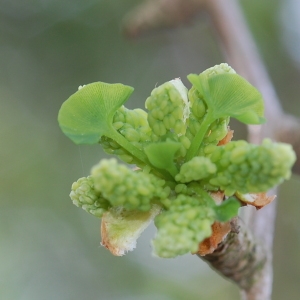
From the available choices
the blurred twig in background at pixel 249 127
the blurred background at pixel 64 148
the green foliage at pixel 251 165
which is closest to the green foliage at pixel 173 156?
the green foliage at pixel 251 165

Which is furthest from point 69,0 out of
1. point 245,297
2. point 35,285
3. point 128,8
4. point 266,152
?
point 266,152

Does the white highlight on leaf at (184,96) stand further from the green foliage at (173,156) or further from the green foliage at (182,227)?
the green foliage at (182,227)

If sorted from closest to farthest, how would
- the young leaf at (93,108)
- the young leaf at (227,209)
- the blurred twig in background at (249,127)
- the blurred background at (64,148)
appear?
the young leaf at (227,209), the young leaf at (93,108), the blurred twig in background at (249,127), the blurred background at (64,148)

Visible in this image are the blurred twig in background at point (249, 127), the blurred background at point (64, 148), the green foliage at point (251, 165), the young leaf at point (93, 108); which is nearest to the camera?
the green foliage at point (251, 165)

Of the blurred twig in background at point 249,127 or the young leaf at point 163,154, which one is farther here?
the blurred twig in background at point 249,127

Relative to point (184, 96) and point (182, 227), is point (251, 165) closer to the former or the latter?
point (182, 227)

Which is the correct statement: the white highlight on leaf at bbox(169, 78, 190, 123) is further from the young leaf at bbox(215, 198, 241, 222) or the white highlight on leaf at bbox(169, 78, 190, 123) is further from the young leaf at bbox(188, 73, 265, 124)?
the young leaf at bbox(215, 198, 241, 222)

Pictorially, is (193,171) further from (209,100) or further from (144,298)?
(144,298)
